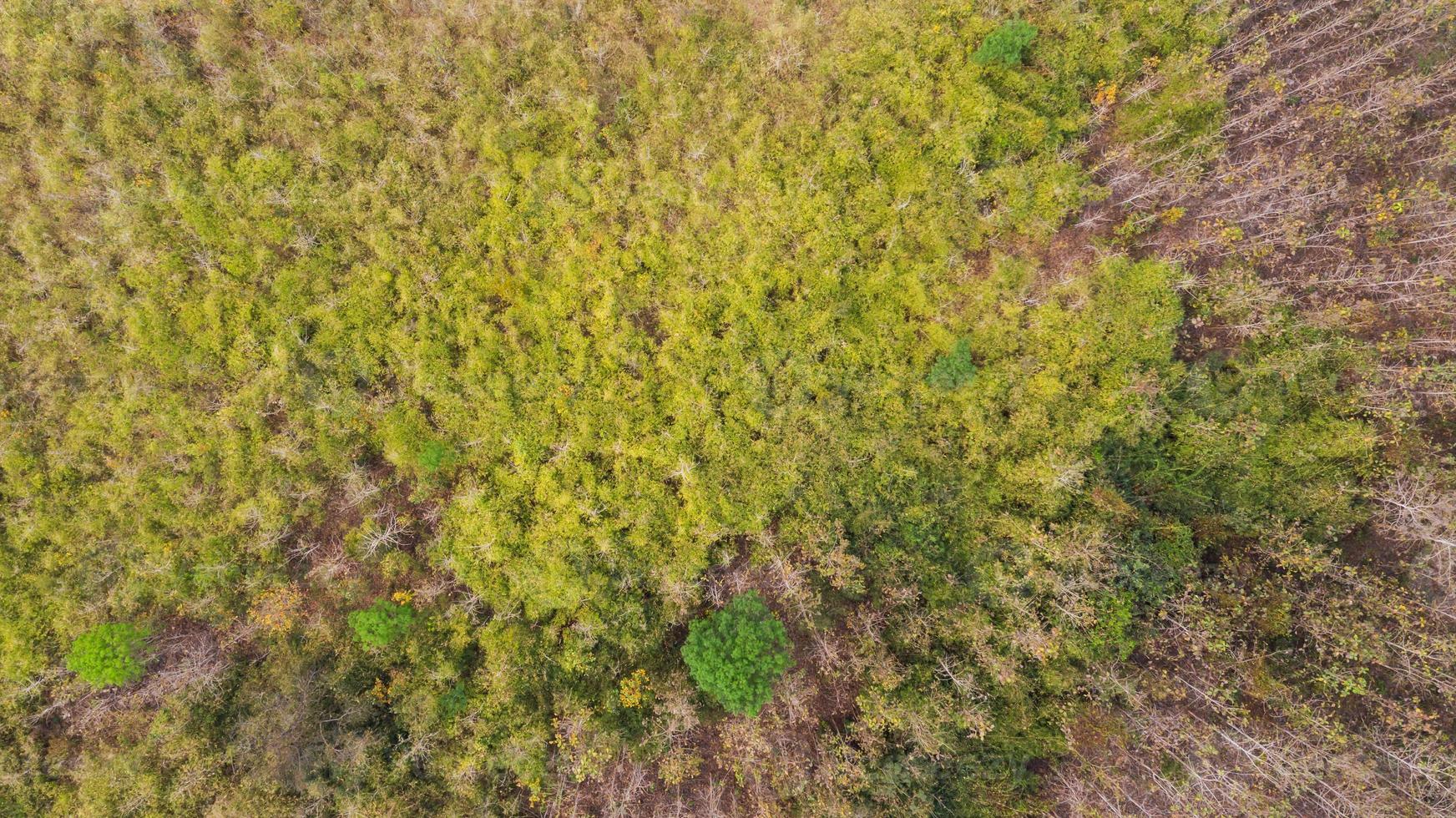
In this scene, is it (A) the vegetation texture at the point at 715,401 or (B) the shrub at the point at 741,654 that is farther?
(A) the vegetation texture at the point at 715,401

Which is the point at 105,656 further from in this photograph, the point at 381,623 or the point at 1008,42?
the point at 1008,42

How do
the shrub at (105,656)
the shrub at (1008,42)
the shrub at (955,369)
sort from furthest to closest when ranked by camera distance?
the shrub at (1008,42) → the shrub at (955,369) → the shrub at (105,656)

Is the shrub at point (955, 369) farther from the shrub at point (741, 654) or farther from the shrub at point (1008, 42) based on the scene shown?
the shrub at point (1008, 42)

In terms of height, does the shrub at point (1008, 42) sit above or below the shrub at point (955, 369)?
above

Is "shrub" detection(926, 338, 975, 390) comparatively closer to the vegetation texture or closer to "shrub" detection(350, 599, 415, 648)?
the vegetation texture

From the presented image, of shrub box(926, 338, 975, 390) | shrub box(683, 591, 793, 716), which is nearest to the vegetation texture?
shrub box(926, 338, 975, 390)

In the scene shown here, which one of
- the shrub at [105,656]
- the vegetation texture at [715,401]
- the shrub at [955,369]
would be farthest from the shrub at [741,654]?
the shrub at [105,656]
